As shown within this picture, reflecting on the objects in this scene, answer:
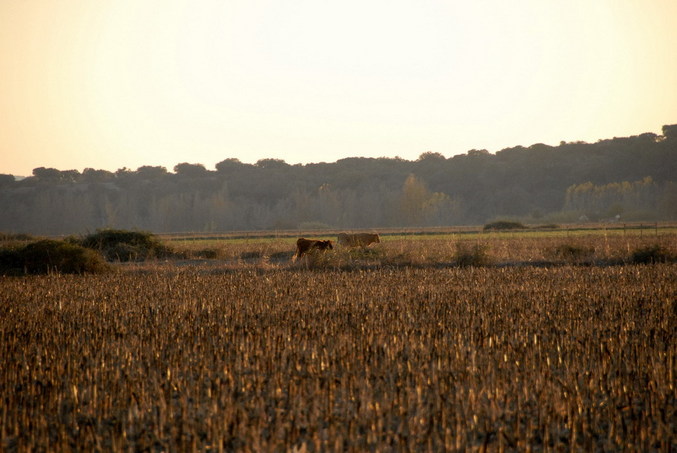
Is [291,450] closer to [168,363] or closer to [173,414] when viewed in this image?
[173,414]

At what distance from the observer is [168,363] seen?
6.89 m

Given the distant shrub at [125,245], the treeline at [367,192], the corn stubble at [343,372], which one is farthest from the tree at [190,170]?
the corn stubble at [343,372]

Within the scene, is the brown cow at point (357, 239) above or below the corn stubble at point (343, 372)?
above

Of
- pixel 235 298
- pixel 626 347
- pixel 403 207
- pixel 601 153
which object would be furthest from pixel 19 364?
pixel 601 153

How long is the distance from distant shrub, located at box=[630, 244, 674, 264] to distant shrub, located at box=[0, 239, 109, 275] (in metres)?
15.7

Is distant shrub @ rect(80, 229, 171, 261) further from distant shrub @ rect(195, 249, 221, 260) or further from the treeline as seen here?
the treeline

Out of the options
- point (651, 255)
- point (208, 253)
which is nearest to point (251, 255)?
point (208, 253)

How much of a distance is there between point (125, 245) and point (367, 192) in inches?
3589

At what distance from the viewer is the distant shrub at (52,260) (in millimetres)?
19156

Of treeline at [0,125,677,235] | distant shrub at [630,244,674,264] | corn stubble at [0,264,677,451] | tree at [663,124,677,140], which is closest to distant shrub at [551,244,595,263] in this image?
distant shrub at [630,244,674,264]

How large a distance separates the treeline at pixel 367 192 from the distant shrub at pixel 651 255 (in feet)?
223

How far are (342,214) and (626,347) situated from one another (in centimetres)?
9941

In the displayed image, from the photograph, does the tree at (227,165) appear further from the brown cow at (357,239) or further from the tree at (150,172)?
the brown cow at (357,239)

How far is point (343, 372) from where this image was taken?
6.56m
